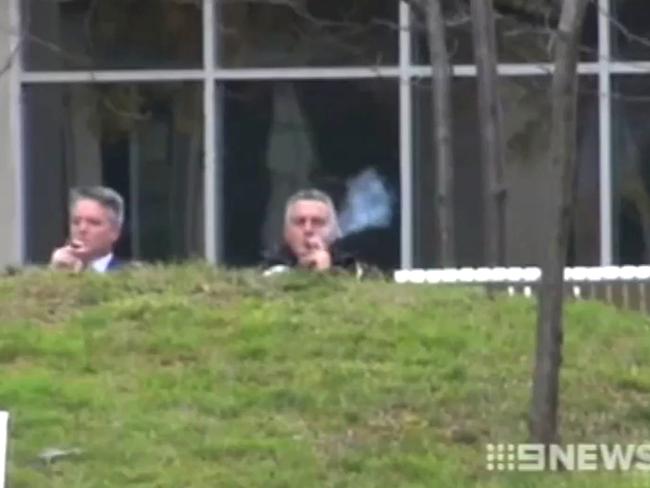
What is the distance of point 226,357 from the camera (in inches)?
324

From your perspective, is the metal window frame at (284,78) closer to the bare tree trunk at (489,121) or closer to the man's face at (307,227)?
the bare tree trunk at (489,121)

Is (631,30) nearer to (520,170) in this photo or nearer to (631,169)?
(631,169)

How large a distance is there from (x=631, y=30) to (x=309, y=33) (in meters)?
2.17

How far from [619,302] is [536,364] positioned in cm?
348

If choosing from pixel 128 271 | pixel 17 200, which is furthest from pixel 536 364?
pixel 17 200

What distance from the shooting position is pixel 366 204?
16.1 m

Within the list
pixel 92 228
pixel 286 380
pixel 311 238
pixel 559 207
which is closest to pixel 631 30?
pixel 311 238

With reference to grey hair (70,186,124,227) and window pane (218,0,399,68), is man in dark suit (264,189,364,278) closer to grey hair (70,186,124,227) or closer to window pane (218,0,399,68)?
grey hair (70,186,124,227)

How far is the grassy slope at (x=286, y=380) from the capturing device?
7.07m

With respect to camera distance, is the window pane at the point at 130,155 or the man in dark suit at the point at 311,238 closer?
the man in dark suit at the point at 311,238

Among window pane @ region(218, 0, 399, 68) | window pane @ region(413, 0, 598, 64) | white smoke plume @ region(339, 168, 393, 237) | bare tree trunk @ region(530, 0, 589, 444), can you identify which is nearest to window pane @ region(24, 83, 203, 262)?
window pane @ region(218, 0, 399, 68)

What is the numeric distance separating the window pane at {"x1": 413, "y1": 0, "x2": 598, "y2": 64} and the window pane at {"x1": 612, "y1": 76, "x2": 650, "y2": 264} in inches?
15.3

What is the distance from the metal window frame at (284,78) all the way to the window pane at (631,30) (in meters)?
0.06

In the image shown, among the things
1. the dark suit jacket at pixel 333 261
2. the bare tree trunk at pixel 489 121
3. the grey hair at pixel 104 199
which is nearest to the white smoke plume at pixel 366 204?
the bare tree trunk at pixel 489 121
